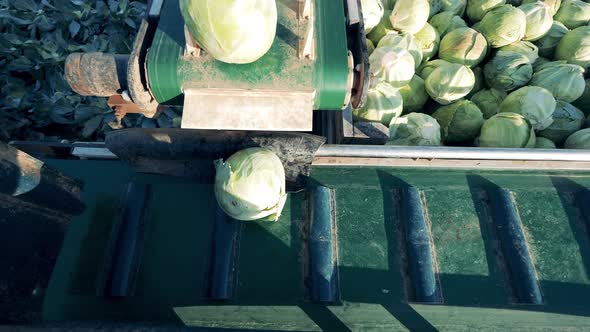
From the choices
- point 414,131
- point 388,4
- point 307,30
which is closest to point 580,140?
point 414,131

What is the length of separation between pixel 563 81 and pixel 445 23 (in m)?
1.36

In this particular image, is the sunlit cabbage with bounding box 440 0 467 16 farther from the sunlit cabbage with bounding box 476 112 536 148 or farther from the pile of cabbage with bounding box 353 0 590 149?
the sunlit cabbage with bounding box 476 112 536 148

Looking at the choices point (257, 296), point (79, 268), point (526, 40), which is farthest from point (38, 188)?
point (526, 40)

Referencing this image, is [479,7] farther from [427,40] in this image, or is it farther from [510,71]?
[510,71]

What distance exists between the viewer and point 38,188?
2.00 meters

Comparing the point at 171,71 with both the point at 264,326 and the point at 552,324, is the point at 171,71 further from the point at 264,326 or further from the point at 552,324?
the point at 552,324

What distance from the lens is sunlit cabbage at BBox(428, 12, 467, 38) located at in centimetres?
407

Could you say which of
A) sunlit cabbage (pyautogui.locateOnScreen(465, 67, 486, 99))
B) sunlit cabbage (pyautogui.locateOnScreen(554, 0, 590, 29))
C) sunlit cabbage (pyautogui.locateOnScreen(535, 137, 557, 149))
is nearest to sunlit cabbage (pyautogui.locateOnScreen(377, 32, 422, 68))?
sunlit cabbage (pyautogui.locateOnScreen(465, 67, 486, 99))

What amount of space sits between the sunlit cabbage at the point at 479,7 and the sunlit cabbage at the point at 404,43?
3.56 feet

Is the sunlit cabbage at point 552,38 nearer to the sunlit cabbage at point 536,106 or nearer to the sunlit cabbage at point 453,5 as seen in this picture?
the sunlit cabbage at point 453,5

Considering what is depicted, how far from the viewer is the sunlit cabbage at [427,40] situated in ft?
12.8

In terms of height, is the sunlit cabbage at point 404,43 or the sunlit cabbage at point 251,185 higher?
the sunlit cabbage at point 404,43


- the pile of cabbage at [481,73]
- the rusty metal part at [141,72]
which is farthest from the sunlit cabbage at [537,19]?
the rusty metal part at [141,72]

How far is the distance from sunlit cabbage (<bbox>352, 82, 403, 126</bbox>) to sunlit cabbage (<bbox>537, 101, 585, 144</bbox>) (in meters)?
1.60
